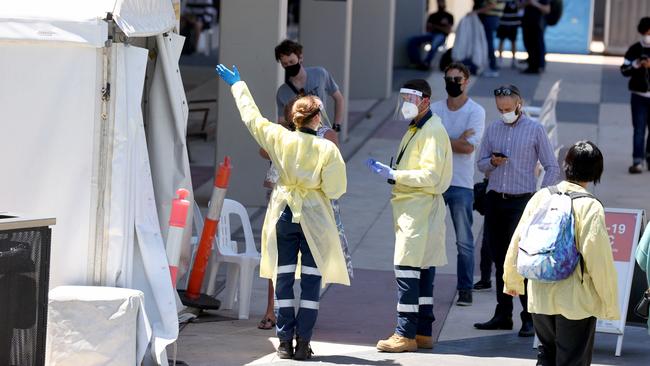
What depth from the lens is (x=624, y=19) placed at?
2528cm

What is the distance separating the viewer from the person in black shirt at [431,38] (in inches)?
858

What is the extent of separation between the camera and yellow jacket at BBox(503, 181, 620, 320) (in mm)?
6363

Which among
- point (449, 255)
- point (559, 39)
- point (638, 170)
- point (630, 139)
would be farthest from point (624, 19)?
point (449, 255)

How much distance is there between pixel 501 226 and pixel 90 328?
3.05 m

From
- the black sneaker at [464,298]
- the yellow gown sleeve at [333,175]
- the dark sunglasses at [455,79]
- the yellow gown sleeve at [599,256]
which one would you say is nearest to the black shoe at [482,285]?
the black sneaker at [464,298]

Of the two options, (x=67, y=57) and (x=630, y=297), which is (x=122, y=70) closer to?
(x=67, y=57)

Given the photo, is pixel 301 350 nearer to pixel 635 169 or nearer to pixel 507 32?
pixel 635 169

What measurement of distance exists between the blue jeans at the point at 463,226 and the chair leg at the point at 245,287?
158cm

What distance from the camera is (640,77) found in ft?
45.6

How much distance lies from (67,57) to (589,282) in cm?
323

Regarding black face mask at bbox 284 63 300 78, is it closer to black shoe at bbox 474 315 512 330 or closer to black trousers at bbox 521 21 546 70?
black shoe at bbox 474 315 512 330

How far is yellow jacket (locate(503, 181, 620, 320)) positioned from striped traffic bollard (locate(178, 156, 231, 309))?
2.81m

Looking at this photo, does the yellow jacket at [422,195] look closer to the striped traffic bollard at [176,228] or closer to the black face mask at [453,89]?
the black face mask at [453,89]

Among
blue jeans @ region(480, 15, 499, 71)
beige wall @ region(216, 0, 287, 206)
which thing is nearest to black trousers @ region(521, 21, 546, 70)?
blue jeans @ region(480, 15, 499, 71)
